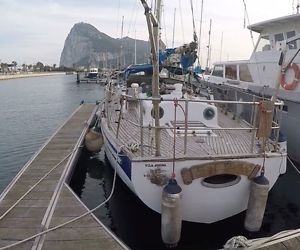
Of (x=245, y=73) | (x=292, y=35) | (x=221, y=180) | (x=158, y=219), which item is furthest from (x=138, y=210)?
(x=292, y=35)

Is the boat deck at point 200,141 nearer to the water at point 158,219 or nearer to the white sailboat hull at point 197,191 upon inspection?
the white sailboat hull at point 197,191

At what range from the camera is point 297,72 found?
39.3 feet

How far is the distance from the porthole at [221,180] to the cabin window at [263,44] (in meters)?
10.0

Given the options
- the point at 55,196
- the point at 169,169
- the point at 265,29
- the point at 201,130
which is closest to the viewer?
the point at 169,169

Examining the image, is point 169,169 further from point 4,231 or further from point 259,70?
point 259,70

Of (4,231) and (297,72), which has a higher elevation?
(297,72)

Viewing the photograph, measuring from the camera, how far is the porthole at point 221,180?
6.91 metres

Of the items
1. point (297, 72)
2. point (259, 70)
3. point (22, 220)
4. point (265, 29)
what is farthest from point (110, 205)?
point (265, 29)

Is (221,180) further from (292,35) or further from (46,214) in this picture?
(292,35)

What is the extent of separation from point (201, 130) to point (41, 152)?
5749mm

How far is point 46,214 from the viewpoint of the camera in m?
6.89

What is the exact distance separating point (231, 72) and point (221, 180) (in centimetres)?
1118

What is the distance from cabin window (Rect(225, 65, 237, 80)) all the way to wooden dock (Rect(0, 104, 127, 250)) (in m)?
9.72

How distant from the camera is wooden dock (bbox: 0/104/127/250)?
596 cm
